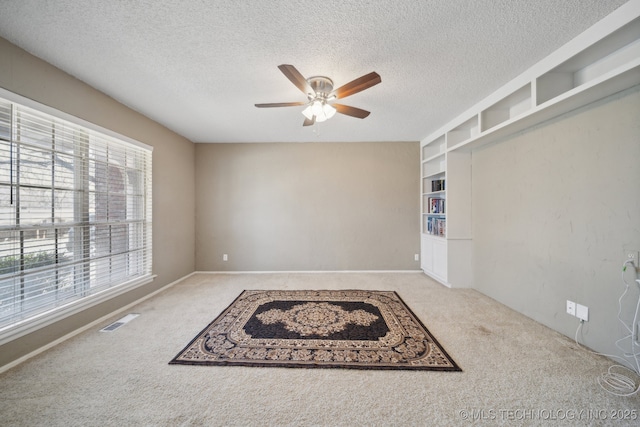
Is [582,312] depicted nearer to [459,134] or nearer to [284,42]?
[459,134]

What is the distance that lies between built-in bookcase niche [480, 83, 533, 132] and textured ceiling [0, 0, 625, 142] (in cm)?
20

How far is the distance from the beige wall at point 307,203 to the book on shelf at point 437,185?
40 centimetres

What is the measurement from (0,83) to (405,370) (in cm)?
375

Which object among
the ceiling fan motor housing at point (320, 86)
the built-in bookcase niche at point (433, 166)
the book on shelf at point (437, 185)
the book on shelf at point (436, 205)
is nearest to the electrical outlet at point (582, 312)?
the book on shelf at point (436, 205)

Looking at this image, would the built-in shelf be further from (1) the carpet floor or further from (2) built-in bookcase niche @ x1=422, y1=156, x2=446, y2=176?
(1) the carpet floor

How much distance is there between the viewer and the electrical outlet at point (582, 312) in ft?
6.48

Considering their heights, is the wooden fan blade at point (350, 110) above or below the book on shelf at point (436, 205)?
above

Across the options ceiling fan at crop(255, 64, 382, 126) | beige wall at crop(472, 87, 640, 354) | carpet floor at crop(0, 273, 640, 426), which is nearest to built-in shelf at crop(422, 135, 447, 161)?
beige wall at crop(472, 87, 640, 354)

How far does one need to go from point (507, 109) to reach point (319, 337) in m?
3.28

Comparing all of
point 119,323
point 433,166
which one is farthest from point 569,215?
point 119,323

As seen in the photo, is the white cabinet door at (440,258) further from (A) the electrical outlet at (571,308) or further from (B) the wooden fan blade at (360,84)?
(B) the wooden fan blade at (360,84)

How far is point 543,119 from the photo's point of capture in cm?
230

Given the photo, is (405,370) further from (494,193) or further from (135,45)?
(135,45)

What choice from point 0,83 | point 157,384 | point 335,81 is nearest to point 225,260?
point 157,384
